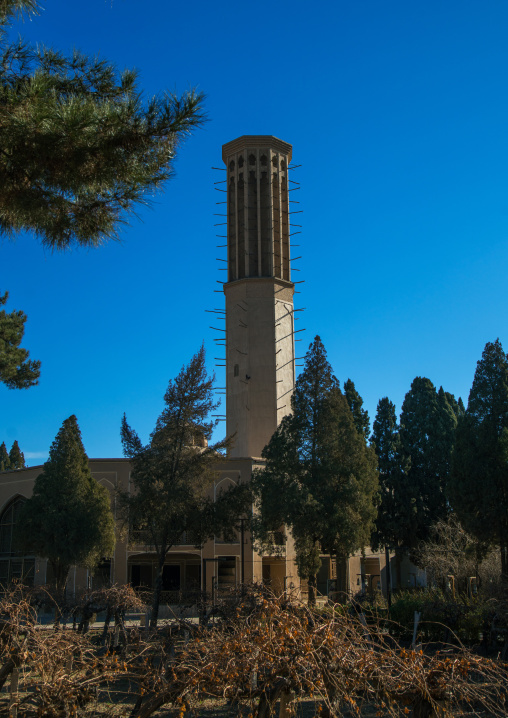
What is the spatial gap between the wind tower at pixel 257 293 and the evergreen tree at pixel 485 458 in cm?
1282

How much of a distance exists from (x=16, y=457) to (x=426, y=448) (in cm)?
2928

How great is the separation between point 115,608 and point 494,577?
12.6 metres

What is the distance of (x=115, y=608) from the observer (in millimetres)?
13922

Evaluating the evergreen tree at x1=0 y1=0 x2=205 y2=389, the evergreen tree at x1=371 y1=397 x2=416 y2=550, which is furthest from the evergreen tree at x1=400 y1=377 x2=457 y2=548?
the evergreen tree at x1=0 y1=0 x2=205 y2=389

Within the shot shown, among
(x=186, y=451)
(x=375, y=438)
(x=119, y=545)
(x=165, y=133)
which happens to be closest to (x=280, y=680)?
(x=165, y=133)

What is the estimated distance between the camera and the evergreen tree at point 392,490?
30109 millimetres

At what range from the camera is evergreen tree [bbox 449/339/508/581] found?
20328 mm

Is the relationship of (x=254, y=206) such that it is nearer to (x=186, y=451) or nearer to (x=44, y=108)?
(x=186, y=451)

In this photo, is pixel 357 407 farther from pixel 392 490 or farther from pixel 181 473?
pixel 181 473

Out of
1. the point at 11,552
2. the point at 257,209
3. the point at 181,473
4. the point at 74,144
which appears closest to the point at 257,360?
the point at 257,209

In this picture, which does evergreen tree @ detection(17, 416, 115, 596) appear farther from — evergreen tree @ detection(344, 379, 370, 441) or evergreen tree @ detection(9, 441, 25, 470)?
evergreen tree @ detection(9, 441, 25, 470)

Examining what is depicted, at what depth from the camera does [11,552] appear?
30000mm

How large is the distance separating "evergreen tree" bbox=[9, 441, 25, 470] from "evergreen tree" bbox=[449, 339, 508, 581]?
1335 inches

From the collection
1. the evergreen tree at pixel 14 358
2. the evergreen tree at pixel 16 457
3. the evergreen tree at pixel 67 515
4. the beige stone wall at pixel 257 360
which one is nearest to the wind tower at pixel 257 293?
the beige stone wall at pixel 257 360
